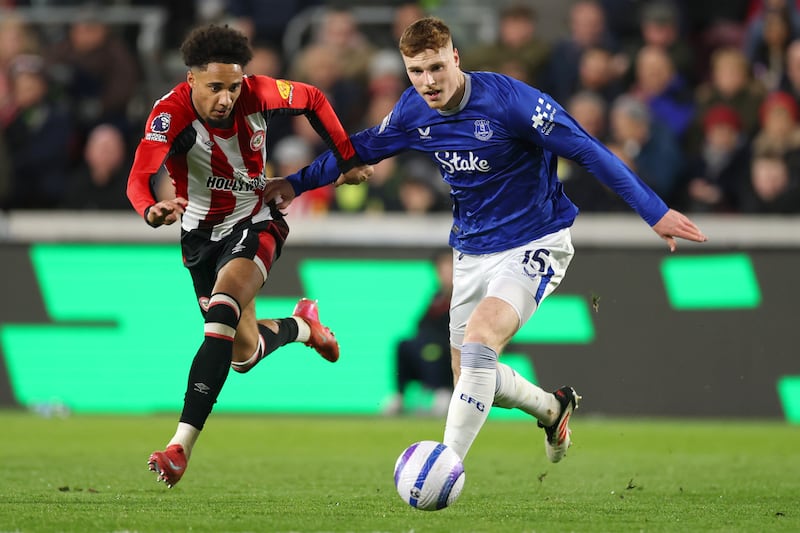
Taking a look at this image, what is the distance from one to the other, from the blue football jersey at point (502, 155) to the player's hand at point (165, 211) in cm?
139

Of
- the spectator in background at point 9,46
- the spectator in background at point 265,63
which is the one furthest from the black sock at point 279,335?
the spectator in background at point 9,46

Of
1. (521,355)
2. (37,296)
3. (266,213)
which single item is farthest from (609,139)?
(266,213)

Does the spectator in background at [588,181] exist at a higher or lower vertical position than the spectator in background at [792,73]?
lower

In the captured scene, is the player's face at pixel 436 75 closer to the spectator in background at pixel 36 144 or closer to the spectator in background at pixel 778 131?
→ the spectator in background at pixel 778 131

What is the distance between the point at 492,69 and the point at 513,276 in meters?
7.67

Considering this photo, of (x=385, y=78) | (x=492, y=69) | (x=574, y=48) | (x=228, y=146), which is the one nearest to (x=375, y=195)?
(x=385, y=78)

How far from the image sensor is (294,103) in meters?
7.48

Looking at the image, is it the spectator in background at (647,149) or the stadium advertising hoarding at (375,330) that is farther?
the spectator in background at (647,149)

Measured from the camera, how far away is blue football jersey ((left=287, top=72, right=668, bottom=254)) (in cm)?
675

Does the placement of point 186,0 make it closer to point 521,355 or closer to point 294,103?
point 521,355

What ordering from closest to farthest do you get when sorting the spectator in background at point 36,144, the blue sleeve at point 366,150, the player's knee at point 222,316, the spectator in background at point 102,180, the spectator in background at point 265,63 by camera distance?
the player's knee at point 222,316
the blue sleeve at point 366,150
the spectator in background at point 102,180
the spectator in background at point 36,144
the spectator in background at point 265,63

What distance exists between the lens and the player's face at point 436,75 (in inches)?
263

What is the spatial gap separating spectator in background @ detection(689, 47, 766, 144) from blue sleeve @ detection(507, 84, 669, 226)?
7.20m

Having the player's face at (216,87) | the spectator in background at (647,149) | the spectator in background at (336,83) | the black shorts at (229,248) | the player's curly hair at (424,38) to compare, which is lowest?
the spectator in background at (647,149)
